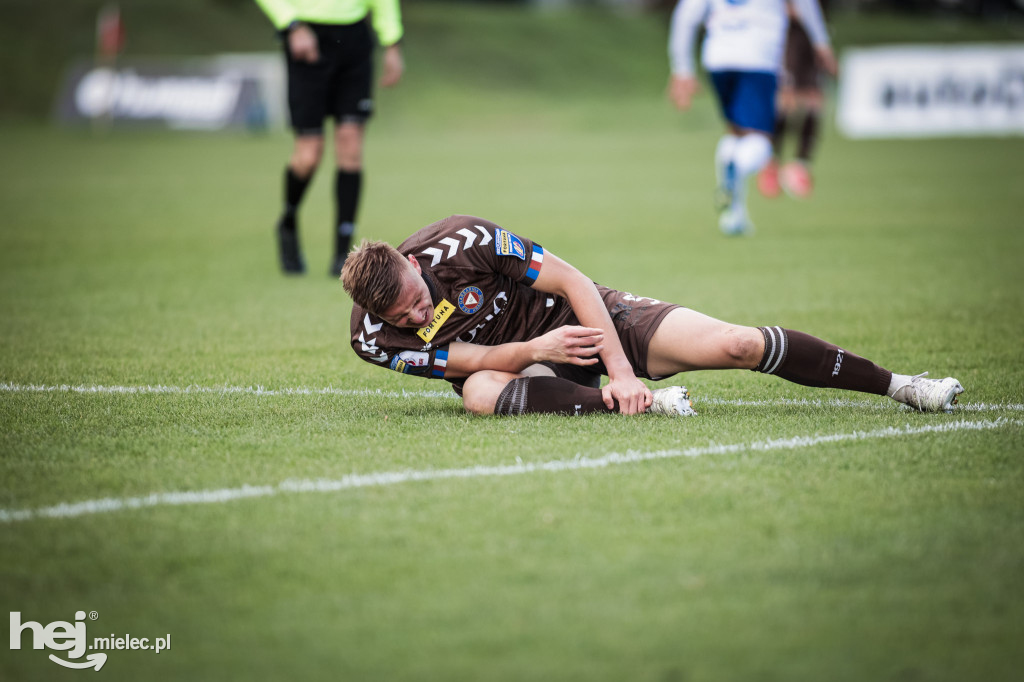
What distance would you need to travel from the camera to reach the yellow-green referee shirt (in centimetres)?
737

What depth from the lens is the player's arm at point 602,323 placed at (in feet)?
12.8

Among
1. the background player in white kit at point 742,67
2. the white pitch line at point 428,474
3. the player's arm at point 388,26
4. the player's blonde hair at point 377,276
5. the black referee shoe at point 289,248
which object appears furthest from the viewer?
the background player in white kit at point 742,67

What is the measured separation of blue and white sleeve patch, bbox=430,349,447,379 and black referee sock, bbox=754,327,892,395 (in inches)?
43.5

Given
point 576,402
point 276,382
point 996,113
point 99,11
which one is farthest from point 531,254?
point 99,11

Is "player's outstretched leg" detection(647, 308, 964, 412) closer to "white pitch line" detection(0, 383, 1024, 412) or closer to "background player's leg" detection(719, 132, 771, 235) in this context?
"white pitch line" detection(0, 383, 1024, 412)

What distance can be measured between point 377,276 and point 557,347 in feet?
2.21

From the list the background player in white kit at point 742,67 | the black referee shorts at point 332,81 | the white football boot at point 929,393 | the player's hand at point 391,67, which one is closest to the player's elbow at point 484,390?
the white football boot at point 929,393

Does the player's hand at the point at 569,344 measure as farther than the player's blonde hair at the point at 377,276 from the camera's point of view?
Yes

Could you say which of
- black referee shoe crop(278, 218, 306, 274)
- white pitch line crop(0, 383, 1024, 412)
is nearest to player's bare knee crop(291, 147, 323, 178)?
black referee shoe crop(278, 218, 306, 274)

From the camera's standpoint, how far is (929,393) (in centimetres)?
396

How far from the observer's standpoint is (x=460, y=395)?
441cm

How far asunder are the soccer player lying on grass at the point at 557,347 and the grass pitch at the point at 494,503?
0.38 ft

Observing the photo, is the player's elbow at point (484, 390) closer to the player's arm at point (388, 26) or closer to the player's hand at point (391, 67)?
the player's hand at point (391, 67)

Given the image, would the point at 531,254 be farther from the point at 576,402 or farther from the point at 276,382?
the point at 276,382
